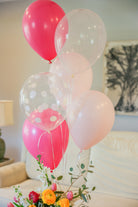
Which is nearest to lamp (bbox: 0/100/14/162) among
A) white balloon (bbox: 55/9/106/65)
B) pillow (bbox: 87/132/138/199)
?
pillow (bbox: 87/132/138/199)

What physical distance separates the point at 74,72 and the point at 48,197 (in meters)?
0.74

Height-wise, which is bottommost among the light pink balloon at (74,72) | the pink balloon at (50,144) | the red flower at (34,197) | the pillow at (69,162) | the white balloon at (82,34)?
the pillow at (69,162)

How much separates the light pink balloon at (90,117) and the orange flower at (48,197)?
360 mm

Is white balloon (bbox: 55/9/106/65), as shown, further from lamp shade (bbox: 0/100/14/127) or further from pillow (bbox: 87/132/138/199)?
lamp shade (bbox: 0/100/14/127)

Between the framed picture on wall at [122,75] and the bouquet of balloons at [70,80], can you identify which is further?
the framed picture on wall at [122,75]

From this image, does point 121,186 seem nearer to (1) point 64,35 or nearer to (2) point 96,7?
(1) point 64,35

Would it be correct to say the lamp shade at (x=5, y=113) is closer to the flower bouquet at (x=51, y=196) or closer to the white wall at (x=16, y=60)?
the white wall at (x=16, y=60)

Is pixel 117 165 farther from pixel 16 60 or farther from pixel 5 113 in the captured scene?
pixel 16 60

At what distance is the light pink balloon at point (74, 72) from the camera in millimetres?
1618

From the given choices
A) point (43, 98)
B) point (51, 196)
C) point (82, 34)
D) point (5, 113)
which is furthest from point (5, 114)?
point (51, 196)

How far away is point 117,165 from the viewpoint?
8.19 ft

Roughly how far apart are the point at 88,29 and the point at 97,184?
5.07 ft

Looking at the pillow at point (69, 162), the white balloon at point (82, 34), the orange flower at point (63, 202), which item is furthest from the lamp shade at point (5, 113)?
the orange flower at point (63, 202)

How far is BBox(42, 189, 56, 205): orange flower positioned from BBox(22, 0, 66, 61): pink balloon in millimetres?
951
